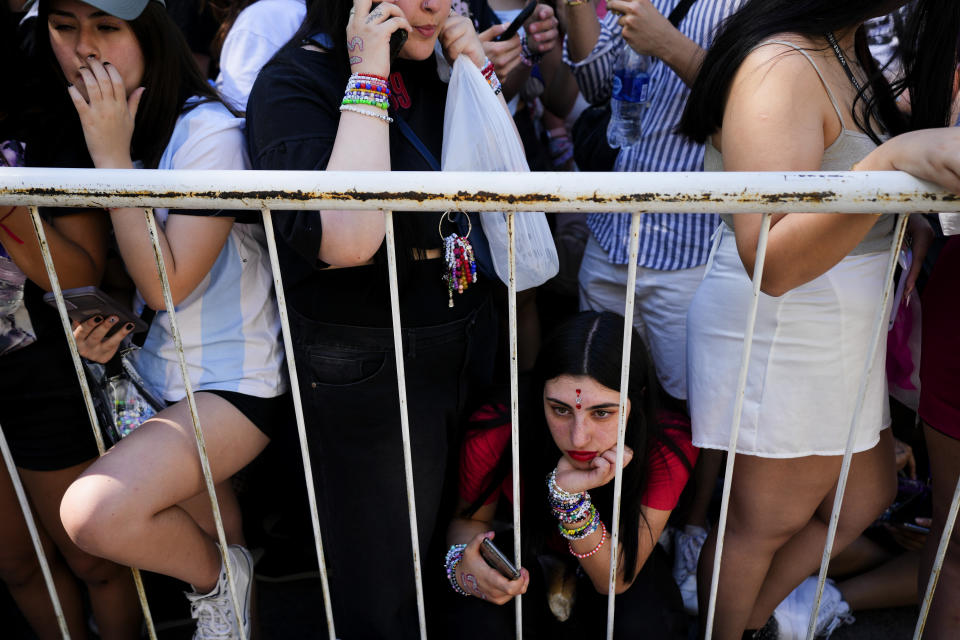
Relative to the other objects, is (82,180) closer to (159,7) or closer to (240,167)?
(240,167)

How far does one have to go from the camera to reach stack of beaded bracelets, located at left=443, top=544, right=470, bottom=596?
206 cm

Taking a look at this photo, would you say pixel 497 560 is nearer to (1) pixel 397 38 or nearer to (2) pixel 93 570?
(2) pixel 93 570

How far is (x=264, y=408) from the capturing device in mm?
1903

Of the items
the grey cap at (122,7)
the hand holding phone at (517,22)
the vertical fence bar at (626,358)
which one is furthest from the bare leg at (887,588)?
the grey cap at (122,7)

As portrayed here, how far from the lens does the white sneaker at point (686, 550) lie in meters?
2.47

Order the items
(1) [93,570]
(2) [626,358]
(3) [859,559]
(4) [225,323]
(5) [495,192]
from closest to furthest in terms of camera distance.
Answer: (5) [495,192] → (2) [626,358] → (4) [225,323] → (1) [93,570] → (3) [859,559]

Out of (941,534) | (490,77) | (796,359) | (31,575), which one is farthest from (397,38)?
(31,575)

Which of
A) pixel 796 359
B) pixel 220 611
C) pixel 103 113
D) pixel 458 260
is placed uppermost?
pixel 103 113

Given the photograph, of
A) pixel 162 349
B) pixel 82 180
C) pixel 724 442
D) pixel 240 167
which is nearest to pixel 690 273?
pixel 724 442

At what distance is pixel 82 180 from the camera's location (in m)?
1.40

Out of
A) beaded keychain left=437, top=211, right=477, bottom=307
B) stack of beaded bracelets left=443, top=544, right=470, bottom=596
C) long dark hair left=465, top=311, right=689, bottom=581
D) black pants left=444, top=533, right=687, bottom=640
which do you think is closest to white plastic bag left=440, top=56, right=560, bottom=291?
beaded keychain left=437, top=211, right=477, bottom=307

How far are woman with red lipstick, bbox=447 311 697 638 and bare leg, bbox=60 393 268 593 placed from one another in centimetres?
63

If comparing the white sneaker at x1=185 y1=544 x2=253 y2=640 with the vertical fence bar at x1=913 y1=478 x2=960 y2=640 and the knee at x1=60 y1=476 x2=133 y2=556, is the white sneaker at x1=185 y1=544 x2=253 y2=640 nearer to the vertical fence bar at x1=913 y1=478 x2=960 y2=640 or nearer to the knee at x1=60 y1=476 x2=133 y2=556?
the knee at x1=60 y1=476 x2=133 y2=556

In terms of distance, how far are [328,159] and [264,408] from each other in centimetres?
69
